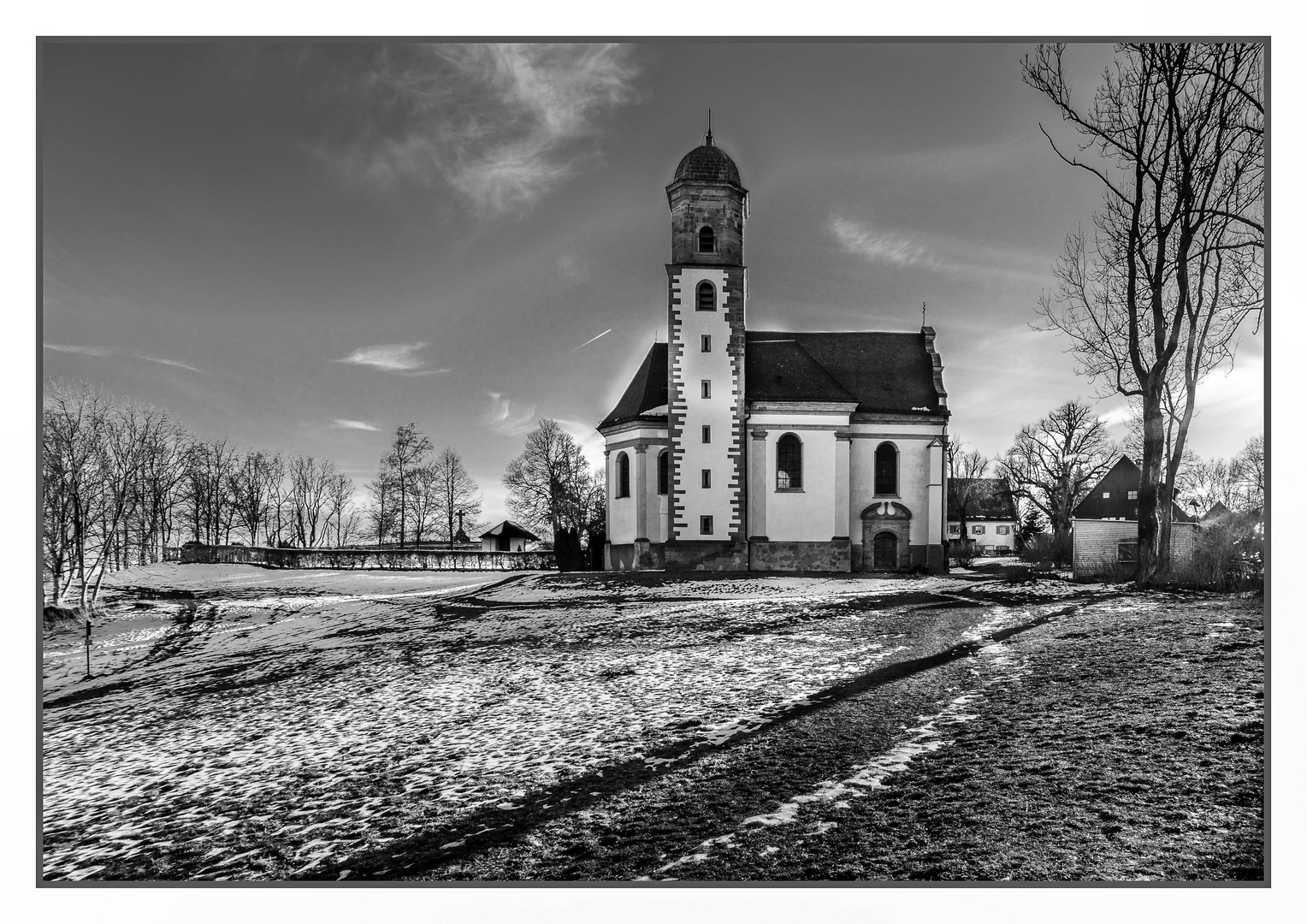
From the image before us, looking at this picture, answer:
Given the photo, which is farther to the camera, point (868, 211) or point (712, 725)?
point (868, 211)

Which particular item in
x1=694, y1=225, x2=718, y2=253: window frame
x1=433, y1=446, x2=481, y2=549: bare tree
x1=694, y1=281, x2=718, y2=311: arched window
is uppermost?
x1=694, y1=225, x2=718, y2=253: window frame

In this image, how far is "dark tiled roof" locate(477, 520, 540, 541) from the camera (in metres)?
14.7

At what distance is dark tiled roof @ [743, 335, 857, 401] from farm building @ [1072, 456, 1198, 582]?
9271 millimetres

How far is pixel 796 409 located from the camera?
2047 cm

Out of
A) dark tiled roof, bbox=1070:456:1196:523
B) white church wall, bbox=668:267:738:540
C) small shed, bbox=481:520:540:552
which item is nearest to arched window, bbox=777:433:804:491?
white church wall, bbox=668:267:738:540

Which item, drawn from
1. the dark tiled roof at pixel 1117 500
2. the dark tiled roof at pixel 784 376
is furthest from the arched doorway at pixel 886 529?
the dark tiled roof at pixel 1117 500

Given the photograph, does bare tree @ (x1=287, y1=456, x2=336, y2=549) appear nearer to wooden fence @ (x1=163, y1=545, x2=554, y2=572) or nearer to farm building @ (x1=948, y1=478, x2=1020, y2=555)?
wooden fence @ (x1=163, y1=545, x2=554, y2=572)

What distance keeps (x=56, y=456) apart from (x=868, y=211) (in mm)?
6643

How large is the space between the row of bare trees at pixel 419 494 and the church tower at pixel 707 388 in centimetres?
876

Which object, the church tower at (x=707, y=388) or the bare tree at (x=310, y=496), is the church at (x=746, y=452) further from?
the bare tree at (x=310, y=496)

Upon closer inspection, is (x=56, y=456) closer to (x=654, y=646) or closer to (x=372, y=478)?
(x=372, y=478)

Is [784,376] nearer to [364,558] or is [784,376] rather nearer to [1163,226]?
[364,558]

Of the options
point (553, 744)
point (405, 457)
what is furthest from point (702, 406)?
point (553, 744)
